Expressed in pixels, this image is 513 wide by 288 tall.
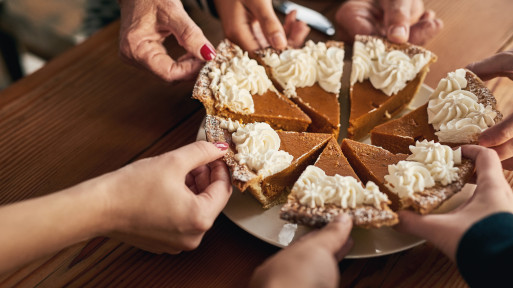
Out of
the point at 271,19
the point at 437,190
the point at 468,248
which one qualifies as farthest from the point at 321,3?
the point at 468,248

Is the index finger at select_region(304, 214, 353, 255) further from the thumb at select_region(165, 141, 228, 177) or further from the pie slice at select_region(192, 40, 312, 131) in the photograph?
the pie slice at select_region(192, 40, 312, 131)

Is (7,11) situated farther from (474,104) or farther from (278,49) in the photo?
(474,104)

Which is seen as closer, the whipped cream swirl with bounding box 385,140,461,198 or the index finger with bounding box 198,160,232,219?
the index finger with bounding box 198,160,232,219

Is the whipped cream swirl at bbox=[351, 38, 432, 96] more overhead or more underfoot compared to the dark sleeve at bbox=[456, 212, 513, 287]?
more underfoot

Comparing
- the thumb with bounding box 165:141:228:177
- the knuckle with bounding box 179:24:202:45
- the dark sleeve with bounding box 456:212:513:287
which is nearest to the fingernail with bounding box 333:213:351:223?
the dark sleeve with bounding box 456:212:513:287

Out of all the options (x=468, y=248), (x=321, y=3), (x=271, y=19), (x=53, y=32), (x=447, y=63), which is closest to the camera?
(x=468, y=248)
